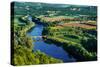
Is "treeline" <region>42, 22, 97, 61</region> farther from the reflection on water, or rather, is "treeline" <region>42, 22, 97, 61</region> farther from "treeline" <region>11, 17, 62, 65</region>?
"treeline" <region>11, 17, 62, 65</region>

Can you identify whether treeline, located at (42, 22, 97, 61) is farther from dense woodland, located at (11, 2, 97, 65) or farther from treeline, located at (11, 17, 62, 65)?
treeline, located at (11, 17, 62, 65)

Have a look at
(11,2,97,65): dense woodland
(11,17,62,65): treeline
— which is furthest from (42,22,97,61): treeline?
(11,17,62,65): treeline

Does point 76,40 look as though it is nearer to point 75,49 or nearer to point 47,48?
point 75,49

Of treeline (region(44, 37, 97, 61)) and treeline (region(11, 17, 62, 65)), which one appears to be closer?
treeline (region(11, 17, 62, 65))

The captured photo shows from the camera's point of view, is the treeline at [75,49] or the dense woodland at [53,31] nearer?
the dense woodland at [53,31]

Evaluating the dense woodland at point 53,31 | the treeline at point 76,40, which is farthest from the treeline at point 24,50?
the treeline at point 76,40

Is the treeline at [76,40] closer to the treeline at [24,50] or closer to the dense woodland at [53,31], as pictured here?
the dense woodland at [53,31]

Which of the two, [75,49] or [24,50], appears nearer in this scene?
[24,50]

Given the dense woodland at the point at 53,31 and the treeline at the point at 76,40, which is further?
the treeline at the point at 76,40

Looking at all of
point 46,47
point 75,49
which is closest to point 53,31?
point 46,47

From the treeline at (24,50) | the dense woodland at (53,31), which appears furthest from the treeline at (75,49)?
the treeline at (24,50)

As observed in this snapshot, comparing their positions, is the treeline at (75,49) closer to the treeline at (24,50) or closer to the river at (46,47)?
the river at (46,47)

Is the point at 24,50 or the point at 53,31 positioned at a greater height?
the point at 53,31
